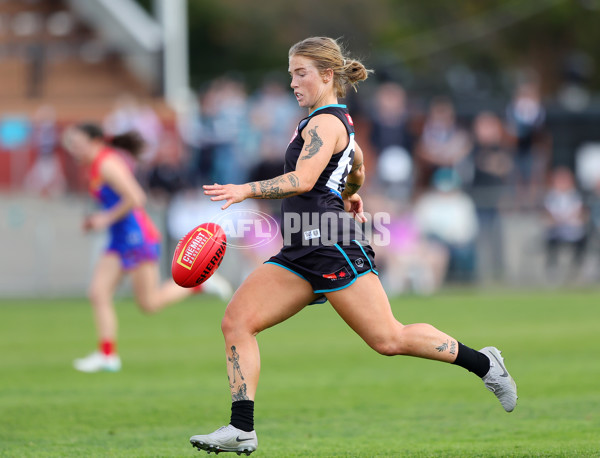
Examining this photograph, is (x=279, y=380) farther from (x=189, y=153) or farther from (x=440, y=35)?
(x=440, y=35)

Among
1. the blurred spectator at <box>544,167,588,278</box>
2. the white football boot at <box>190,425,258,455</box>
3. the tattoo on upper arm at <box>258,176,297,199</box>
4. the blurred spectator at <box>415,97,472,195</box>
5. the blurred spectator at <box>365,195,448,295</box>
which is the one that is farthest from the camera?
the blurred spectator at <box>415,97,472,195</box>

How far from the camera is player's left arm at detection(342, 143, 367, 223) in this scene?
6406 millimetres

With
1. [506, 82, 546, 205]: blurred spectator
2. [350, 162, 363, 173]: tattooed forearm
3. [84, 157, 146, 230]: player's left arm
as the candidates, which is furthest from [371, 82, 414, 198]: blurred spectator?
[350, 162, 363, 173]: tattooed forearm

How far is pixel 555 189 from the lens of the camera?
18.9 meters

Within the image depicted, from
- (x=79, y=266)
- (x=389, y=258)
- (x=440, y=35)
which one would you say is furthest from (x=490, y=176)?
(x=440, y=35)

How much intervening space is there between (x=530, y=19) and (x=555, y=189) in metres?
19.2

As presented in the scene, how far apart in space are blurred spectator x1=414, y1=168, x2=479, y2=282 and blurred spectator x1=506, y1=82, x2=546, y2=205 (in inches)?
54.3

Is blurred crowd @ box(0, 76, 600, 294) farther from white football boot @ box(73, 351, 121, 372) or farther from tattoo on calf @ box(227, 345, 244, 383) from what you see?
tattoo on calf @ box(227, 345, 244, 383)

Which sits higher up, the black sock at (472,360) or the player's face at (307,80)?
the player's face at (307,80)

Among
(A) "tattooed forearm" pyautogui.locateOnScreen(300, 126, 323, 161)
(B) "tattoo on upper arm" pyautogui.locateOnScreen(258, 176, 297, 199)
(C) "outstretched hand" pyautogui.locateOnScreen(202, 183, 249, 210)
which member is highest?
(A) "tattooed forearm" pyautogui.locateOnScreen(300, 126, 323, 161)

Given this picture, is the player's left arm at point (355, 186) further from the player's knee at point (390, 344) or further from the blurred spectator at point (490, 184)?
the blurred spectator at point (490, 184)

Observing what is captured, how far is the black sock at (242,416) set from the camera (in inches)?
229

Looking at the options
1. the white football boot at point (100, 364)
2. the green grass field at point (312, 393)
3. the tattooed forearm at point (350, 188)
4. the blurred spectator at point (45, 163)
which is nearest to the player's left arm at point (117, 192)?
the white football boot at point (100, 364)

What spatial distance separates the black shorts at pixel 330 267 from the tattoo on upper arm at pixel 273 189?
0.47 meters
